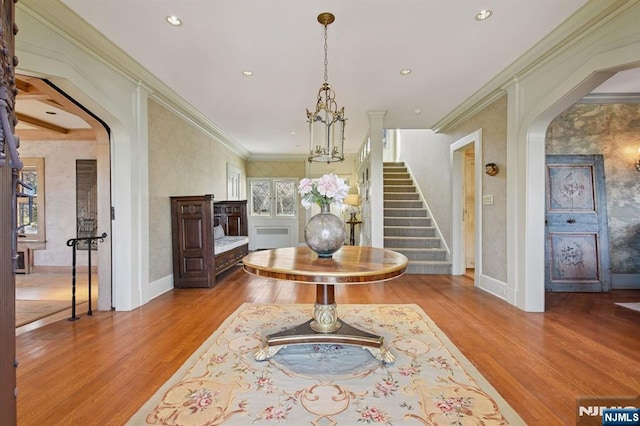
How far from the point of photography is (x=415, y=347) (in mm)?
2264

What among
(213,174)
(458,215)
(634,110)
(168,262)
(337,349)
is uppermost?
(634,110)

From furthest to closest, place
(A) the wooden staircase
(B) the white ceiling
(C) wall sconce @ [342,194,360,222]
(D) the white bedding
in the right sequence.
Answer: (C) wall sconce @ [342,194,360,222] → (A) the wooden staircase → (D) the white bedding → (B) the white ceiling

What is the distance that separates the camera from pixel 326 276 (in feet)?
5.41

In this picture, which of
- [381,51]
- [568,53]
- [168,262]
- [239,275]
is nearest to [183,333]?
[168,262]

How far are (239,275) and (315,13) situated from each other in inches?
157

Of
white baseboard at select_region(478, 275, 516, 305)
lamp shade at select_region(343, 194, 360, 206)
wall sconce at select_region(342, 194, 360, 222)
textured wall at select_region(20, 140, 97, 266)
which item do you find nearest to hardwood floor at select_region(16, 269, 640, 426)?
white baseboard at select_region(478, 275, 516, 305)

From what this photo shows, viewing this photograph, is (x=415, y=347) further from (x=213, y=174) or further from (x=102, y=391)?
Result: (x=213, y=174)

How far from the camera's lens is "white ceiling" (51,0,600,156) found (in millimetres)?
2215

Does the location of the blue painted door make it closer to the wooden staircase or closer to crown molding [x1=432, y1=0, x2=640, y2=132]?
crown molding [x1=432, y1=0, x2=640, y2=132]

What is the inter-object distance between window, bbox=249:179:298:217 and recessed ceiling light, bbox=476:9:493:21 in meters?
6.26

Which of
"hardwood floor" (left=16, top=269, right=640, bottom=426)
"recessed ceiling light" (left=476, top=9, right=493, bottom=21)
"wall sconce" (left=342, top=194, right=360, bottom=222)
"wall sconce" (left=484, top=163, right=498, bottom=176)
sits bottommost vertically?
"hardwood floor" (left=16, top=269, right=640, bottom=426)

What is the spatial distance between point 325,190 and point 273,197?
6.25m

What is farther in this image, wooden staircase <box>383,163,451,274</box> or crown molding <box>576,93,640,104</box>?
wooden staircase <box>383,163,451,274</box>

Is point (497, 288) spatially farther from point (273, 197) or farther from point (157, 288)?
point (273, 197)
